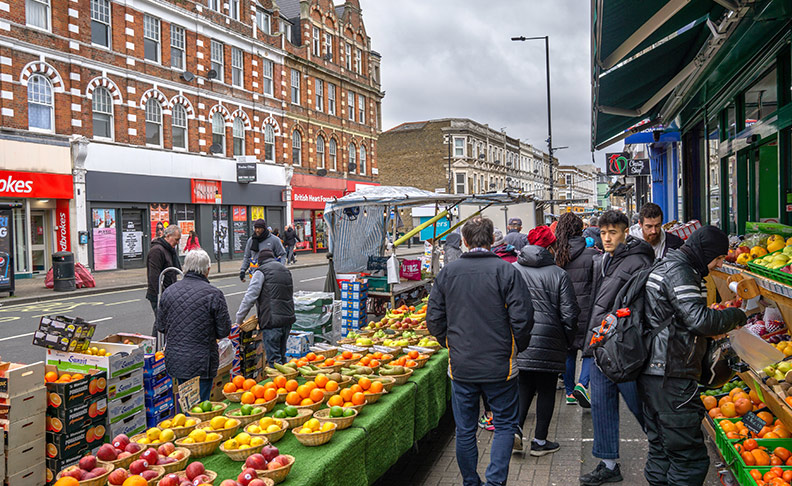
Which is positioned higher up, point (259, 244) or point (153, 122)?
point (153, 122)

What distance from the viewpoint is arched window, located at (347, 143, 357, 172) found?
125ft

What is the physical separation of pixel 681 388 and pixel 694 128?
8.32m

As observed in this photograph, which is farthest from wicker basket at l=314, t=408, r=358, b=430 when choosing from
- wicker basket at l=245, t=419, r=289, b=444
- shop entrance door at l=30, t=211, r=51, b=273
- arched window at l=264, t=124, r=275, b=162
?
arched window at l=264, t=124, r=275, b=162

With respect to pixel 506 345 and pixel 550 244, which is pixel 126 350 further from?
pixel 550 244

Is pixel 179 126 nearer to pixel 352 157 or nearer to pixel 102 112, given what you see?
pixel 102 112

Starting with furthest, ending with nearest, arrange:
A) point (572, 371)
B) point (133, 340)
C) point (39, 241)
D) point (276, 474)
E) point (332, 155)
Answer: point (332, 155), point (39, 241), point (572, 371), point (133, 340), point (276, 474)

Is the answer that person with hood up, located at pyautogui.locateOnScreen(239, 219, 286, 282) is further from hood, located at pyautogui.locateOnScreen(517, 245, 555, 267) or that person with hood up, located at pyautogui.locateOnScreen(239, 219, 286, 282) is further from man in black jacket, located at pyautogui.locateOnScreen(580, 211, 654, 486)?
man in black jacket, located at pyautogui.locateOnScreen(580, 211, 654, 486)

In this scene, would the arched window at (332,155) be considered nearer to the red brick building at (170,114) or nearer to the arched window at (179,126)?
the red brick building at (170,114)

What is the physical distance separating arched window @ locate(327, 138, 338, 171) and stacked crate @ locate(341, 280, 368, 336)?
26.6 m

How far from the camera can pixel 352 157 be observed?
127 feet

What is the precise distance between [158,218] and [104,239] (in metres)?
2.77

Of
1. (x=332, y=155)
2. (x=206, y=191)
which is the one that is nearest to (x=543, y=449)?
(x=206, y=191)

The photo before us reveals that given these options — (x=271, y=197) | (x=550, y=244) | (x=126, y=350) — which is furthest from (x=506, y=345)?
(x=271, y=197)

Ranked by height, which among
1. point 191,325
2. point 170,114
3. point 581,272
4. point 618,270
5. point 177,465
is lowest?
point 177,465
